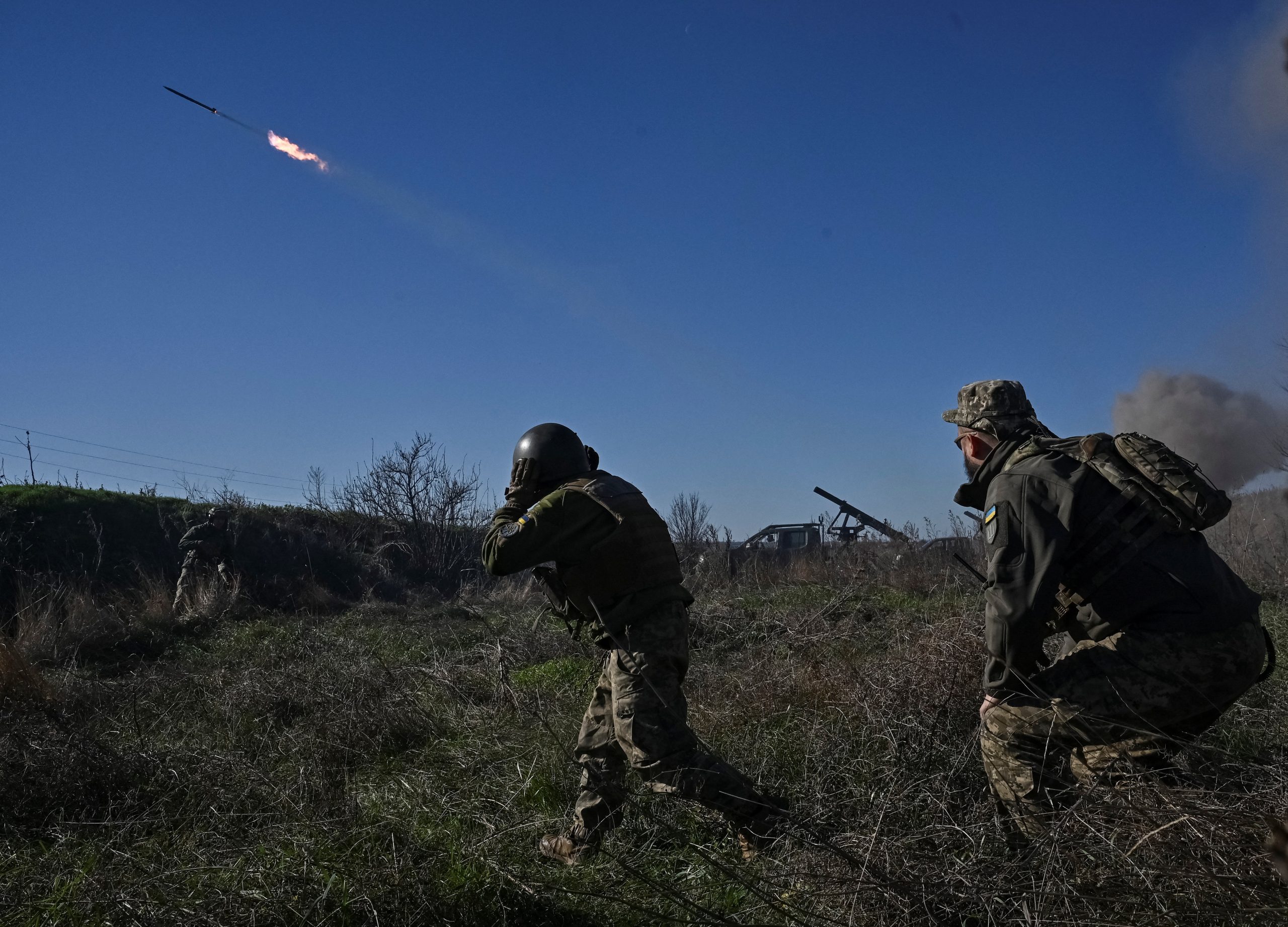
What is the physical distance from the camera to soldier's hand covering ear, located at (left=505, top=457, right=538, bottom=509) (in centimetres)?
419

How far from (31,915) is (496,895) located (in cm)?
154

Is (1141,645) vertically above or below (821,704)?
above

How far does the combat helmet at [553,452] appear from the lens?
4203mm

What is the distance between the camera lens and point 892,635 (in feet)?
25.1

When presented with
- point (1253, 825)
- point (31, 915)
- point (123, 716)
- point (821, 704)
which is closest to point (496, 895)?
point (31, 915)

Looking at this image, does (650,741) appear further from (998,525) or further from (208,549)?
(208,549)

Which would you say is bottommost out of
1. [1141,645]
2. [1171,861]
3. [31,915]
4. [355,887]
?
[31,915]

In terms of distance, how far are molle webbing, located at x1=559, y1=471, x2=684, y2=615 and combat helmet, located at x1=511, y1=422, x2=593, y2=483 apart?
10.7 inches

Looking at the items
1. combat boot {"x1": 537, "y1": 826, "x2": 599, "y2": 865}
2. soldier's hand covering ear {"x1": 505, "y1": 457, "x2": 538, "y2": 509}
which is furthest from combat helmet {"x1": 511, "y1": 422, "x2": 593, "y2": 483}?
combat boot {"x1": 537, "y1": 826, "x2": 599, "y2": 865}

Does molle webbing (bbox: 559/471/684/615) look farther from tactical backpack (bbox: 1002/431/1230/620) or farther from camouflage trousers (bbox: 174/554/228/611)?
camouflage trousers (bbox: 174/554/228/611)

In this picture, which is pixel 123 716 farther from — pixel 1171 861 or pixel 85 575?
pixel 85 575

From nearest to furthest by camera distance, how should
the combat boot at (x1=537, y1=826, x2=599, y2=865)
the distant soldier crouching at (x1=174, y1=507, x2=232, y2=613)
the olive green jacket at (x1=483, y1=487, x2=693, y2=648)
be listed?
the combat boot at (x1=537, y1=826, x2=599, y2=865)
the olive green jacket at (x1=483, y1=487, x2=693, y2=648)
the distant soldier crouching at (x1=174, y1=507, x2=232, y2=613)

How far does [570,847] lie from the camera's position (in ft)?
12.0

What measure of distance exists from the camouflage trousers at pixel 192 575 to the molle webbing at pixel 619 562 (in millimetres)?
10100
